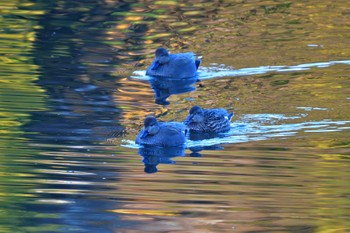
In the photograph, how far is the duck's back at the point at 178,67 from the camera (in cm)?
1891

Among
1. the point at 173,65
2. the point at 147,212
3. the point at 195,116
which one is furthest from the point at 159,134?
the point at 173,65

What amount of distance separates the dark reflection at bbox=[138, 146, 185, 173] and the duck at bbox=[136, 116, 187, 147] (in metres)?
0.08

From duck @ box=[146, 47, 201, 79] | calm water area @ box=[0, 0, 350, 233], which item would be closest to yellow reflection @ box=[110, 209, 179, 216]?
calm water area @ box=[0, 0, 350, 233]

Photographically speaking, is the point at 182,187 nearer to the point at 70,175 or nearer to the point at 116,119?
the point at 70,175

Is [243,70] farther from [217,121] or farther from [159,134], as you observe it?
[159,134]

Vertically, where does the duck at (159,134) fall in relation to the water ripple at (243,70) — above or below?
above

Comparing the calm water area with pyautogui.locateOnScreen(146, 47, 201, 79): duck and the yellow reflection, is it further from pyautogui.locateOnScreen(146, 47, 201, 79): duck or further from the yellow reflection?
pyautogui.locateOnScreen(146, 47, 201, 79): duck

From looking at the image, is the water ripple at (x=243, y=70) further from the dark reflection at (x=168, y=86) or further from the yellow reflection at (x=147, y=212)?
the yellow reflection at (x=147, y=212)

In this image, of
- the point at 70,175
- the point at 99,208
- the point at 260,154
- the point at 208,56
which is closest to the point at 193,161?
the point at 260,154

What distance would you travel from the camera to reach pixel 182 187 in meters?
11.2

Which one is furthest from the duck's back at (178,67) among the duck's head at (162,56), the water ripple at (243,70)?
the water ripple at (243,70)

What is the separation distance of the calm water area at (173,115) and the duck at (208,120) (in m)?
0.19

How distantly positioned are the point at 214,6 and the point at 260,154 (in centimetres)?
1207

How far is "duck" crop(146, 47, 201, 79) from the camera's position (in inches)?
738
